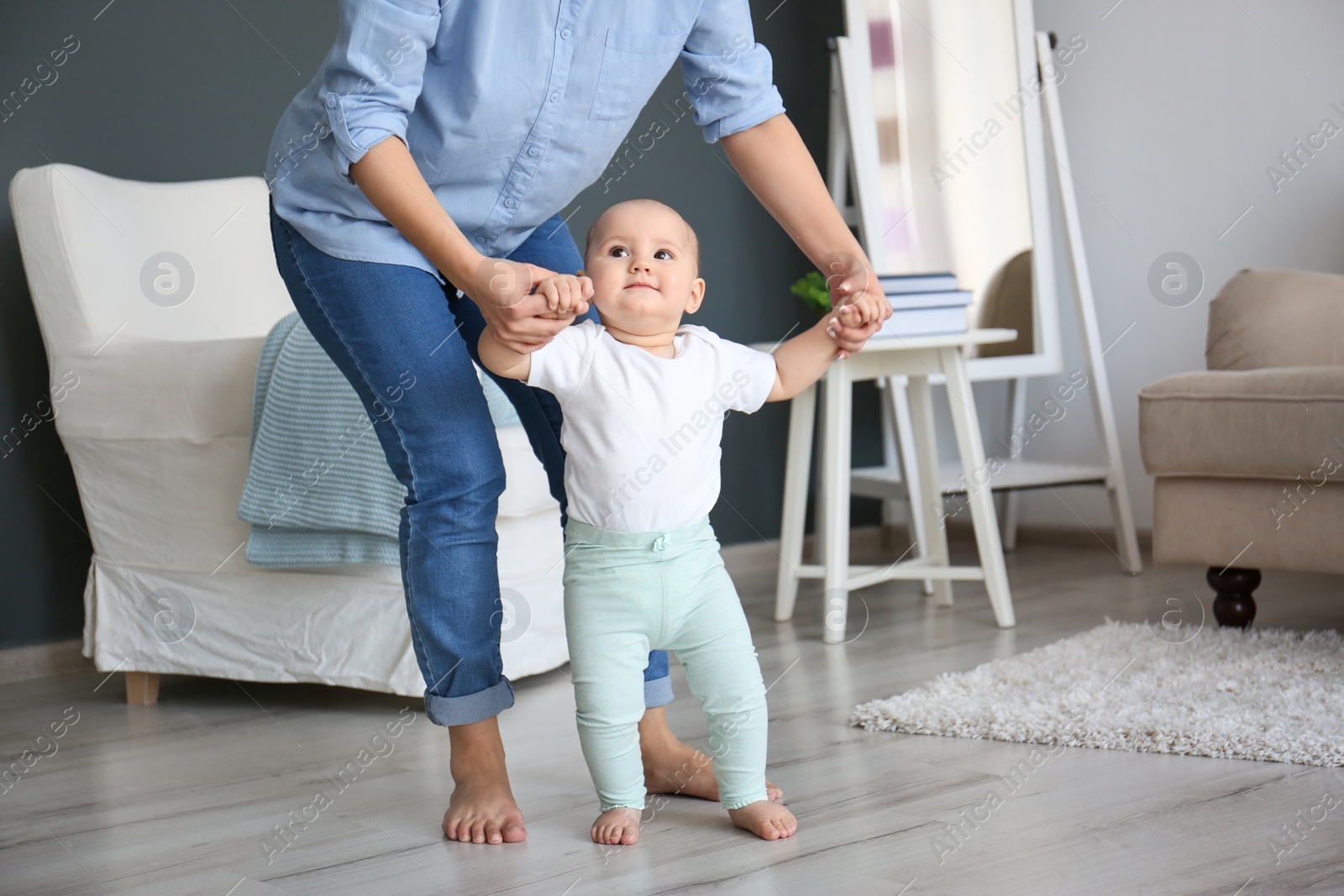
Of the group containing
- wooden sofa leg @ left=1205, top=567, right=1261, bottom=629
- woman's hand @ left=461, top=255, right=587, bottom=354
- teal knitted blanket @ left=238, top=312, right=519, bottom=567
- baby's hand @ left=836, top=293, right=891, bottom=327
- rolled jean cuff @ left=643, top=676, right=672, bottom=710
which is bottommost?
wooden sofa leg @ left=1205, top=567, right=1261, bottom=629

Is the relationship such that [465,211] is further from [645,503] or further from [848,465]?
[848,465]

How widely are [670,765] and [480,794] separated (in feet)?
0.66

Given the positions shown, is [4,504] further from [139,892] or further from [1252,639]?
[1252,639]

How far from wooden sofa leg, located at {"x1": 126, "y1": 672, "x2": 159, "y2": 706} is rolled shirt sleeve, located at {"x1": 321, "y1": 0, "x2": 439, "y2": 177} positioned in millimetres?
1232

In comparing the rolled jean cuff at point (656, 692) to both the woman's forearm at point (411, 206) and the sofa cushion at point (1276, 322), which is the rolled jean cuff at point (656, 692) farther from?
the sofa cushion at point (1276, 322)

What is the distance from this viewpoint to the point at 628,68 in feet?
3.76

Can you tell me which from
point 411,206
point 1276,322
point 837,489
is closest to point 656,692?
point 411,206

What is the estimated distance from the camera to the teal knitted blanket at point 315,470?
1.73 meters

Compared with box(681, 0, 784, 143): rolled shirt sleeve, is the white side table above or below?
below

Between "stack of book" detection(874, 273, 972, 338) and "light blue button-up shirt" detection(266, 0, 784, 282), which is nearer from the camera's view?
"light blue button-up shirt" detection(266, 0, 784, 282)

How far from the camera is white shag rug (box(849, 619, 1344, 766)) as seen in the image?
4.54ft

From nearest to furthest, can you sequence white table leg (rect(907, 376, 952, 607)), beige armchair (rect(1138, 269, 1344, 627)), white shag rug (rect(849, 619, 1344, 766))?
white shag rug (rect(849, 619, 1344, 766))
beige armchair (rect(1138, 269, 1344, 627))
white table leg (rect(907, 376, 952, 607))

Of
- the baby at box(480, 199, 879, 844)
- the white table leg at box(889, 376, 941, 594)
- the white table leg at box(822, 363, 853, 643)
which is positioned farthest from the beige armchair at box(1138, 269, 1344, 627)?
the baby at box(480, 199, 879, 844)

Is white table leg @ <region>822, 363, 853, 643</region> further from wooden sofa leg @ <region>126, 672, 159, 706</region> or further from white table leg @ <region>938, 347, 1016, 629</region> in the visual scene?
wooden sofa leg @ <region>126, 672, 159, 706</region>
